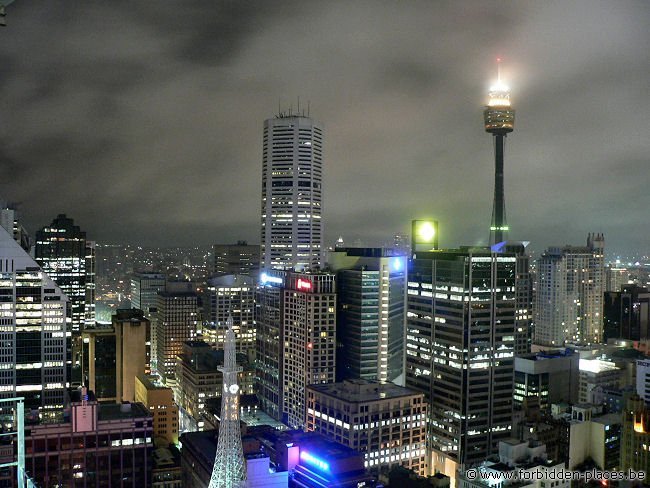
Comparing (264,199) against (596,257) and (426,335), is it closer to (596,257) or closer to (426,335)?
(426,335)

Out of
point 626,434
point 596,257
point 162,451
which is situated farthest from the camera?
point 596,257

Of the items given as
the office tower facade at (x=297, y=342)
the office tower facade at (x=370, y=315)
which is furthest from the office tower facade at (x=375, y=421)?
the office tower facade at (x=297, y=342)

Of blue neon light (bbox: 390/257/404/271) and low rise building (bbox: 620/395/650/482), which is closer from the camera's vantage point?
low rise building (bbox: 620/395/650/482)

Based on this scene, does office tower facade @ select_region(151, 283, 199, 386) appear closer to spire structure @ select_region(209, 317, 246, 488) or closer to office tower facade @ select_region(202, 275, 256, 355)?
office tower facade @ select_region(202, 275, 256, 355)

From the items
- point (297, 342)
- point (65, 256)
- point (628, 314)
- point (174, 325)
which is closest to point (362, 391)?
point (297, 342)

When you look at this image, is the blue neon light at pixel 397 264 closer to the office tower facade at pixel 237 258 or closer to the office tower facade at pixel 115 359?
the office tower facade at pixel 115 359

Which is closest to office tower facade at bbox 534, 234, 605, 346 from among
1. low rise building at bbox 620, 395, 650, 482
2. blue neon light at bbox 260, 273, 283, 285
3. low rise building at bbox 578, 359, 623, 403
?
low rise building at bbox 578, 359, 623, 403

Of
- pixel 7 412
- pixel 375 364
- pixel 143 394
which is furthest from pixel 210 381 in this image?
pixel 7 412

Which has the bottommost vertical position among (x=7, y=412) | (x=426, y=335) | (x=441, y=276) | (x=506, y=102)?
(x=7, y=412)
